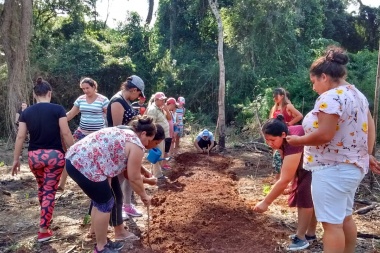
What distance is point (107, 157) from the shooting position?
11.5 feet

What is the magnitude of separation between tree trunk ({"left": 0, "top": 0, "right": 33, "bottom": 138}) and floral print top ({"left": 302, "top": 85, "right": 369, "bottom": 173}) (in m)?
8.94

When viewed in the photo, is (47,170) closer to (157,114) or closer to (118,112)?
(118,112)

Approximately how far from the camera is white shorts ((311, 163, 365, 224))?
295cm

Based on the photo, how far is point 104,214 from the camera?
3.66m

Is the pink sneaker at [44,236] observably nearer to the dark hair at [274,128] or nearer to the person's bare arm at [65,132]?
the person's bare arm at [65,132]

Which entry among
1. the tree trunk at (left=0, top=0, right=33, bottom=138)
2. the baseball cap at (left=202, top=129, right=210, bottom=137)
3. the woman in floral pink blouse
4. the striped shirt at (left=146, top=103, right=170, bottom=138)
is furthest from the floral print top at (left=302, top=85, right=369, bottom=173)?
the tree trunk at (left=0, top=0, right=33, bottom=138)

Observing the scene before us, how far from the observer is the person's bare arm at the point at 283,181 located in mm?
3420

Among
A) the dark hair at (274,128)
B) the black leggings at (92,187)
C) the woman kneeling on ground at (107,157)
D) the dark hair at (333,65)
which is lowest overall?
the black leggings at (92,187)

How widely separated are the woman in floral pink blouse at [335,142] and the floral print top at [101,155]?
4.48 feet

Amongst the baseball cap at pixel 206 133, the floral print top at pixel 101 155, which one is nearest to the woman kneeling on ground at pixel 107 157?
the floral print top at pixel 101 155

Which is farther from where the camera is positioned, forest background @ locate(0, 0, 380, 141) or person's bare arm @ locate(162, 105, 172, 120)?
forest background @ locate(0, 0, 380, 141)

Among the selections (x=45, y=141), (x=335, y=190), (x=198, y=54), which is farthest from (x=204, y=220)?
(x=198, y=54)

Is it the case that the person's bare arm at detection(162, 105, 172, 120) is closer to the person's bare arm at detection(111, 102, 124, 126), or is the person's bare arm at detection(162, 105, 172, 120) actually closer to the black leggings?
the person's bare arm at detection(111, 102, 124, 126)

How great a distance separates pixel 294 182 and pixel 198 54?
60.3ft
